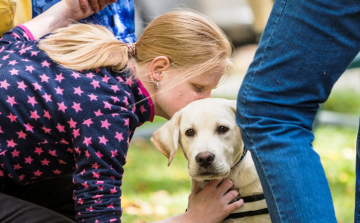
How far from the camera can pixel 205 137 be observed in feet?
8.02

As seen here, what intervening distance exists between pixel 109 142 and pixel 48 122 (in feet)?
1.00

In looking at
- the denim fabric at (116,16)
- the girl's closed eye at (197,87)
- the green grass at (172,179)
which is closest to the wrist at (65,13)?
the denim fabric at (116,16)

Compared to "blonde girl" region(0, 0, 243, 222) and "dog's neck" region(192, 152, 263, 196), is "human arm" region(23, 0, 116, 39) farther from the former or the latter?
"dog's neck" region(192, 152, 263, 196)

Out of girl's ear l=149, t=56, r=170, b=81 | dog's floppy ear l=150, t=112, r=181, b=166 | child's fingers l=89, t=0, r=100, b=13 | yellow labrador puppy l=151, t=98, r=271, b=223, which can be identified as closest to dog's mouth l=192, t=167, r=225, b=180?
yellow labrador puppy l=151, t=98, r=271, b=223

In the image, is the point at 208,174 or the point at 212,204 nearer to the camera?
the point at 208,174

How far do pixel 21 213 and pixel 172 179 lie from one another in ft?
7.76

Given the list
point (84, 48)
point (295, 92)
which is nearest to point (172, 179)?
point (84, 48)

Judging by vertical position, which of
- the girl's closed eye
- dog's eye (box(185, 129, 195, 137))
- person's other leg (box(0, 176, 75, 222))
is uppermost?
the girl's closed eye

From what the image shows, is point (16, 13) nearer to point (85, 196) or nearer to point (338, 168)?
Result: point (85, 196)

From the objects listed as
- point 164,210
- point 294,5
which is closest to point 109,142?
point 294,5

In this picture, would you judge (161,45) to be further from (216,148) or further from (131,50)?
(216,148)

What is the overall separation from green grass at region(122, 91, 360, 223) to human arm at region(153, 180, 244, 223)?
113cm

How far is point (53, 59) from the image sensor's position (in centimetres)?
234

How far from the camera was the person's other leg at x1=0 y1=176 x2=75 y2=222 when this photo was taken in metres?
2.85
